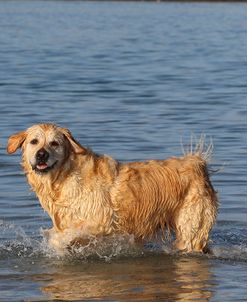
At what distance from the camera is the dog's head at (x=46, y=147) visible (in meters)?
9.73

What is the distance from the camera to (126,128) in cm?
1830

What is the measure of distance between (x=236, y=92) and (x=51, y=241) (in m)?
15.4

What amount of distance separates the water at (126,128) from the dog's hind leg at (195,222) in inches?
6.3

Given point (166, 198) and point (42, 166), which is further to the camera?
point (166, 198)

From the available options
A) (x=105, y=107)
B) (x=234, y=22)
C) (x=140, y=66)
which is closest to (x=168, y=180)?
(x=105, y=107)

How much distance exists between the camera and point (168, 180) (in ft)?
33.7

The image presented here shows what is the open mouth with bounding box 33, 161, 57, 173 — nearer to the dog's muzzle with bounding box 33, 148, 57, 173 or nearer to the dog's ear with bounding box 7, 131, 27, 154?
the dog's muzzle with bounding box 33, 148, 57, 173

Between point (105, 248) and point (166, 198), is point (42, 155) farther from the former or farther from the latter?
point (166, 198)

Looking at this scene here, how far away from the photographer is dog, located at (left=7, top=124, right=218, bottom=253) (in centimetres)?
993

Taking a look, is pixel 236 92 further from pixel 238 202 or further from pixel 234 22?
pixel 234 22

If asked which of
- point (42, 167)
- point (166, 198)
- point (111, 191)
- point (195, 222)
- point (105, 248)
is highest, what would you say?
point (42, 167)

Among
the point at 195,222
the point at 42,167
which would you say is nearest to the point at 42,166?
the point at 42,167

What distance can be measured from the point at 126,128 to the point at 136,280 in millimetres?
8745

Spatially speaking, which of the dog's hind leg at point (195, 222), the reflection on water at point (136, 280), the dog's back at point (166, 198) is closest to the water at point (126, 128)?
the reflection on water at point (136, 280)
